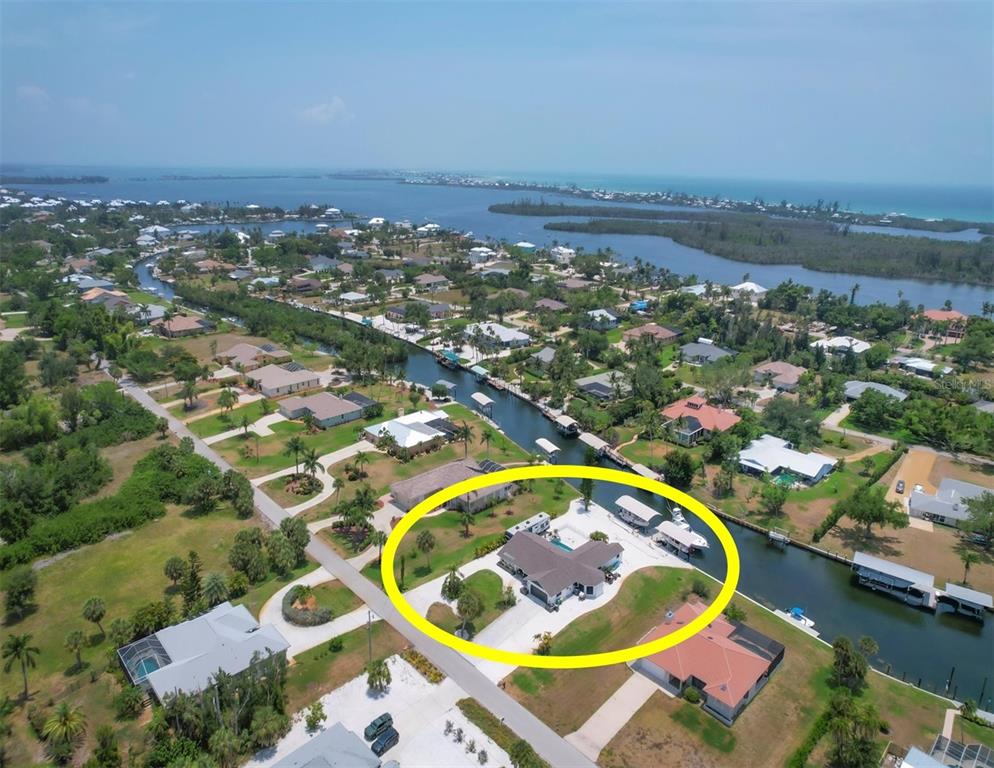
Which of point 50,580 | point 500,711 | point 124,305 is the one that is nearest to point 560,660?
point 500,711

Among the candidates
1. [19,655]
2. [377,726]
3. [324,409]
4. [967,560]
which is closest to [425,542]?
[377,726]

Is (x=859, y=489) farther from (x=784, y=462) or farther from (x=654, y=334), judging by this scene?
(x=654, y=334)

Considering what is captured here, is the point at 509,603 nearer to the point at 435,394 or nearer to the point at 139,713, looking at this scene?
the point at 139,713

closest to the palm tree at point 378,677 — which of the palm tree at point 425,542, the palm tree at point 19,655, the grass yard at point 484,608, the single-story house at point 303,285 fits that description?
the grass yard at point 484,608

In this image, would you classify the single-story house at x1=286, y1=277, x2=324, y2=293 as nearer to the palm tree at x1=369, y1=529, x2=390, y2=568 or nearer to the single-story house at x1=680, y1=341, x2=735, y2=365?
the single-story house at x1=680, y1=341, x2=735, y2=365

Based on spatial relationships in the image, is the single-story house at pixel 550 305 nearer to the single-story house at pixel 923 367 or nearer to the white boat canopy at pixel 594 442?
the white boat canopy at pixel 594 442

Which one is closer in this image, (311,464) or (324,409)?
(311,464)

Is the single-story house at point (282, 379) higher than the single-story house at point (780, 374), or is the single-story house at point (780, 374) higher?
the single-story house at point (780, 374)
